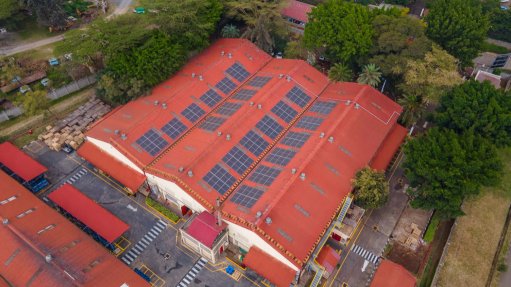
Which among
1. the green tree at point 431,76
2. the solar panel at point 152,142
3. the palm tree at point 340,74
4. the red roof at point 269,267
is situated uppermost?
the green tree at point 431,76

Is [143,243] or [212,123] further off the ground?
[212,123]

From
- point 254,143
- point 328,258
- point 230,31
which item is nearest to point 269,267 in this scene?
point 328,258

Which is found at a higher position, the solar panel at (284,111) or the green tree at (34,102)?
the solar panel at (284,111)

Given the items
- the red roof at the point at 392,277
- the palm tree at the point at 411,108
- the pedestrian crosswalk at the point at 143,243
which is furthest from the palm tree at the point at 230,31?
the red roof at the point at 392,277

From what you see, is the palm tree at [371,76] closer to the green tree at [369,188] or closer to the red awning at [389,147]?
the red awning at [389,147]

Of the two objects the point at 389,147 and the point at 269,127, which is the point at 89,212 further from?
the point at 389,147

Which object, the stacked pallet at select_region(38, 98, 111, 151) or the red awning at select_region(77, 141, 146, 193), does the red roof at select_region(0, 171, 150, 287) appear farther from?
the stacked pallet at select_region(38, 98, 111, 151)
